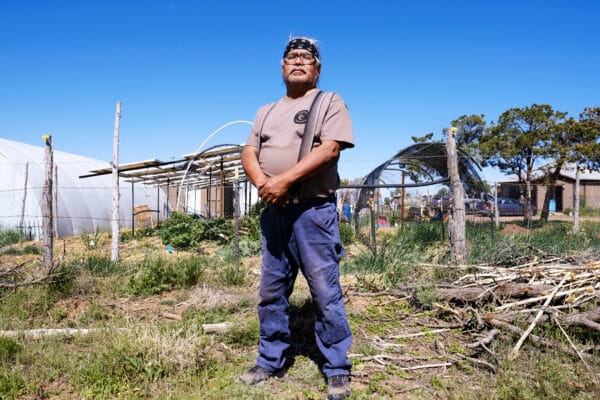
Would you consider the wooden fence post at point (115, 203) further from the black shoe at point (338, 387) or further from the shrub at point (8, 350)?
the black shoe at point (338, 387)

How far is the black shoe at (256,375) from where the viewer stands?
2.64 meters

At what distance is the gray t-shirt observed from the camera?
99.9 inches

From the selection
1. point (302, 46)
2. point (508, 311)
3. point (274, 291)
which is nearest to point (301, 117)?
point (302, 46)

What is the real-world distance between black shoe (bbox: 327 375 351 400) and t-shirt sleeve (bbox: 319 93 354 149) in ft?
4.31

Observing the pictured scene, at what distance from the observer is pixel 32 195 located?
14.5 m

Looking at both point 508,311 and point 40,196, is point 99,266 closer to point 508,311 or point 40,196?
point 508,311

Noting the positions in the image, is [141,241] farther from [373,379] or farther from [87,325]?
[373,379]

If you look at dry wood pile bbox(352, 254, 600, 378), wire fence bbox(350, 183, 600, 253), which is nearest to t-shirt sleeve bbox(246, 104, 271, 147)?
dry wood pile bbox(352, 254, 600, 378)

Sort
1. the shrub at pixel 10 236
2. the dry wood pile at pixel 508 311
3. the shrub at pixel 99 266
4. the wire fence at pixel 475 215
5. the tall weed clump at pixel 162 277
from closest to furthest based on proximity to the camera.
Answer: the dry wood pile at pixel 508 311, the tall weed clump at pixel 162 277, the shrub at pixel 99 266, the wire fence at pixel 475 215, the shrub at pixel 10 236

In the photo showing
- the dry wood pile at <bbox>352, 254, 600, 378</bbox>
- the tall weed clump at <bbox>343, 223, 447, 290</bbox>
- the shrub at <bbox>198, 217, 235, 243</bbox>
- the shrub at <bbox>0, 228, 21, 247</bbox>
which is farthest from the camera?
the shrub at <bbox>0, 228, 21, 247</bbox>

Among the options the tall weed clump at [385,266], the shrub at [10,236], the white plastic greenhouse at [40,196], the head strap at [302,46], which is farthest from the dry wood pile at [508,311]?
the shrub at [10,236]

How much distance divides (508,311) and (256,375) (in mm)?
2180

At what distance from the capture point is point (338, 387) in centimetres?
249

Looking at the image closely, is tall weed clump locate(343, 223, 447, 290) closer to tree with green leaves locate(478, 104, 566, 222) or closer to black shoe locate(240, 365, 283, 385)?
black shoe locate(240, 365, 283, 385)
